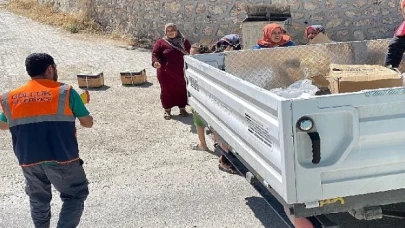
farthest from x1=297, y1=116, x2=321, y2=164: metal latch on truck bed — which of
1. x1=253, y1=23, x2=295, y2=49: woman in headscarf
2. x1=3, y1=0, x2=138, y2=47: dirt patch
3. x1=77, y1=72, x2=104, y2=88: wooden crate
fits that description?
x1=3, y1=0, x2=138, y2=47: dirt patch

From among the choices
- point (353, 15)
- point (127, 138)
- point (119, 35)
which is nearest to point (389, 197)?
point (127, 138)

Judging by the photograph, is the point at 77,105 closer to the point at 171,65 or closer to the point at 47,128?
the point at 47,128

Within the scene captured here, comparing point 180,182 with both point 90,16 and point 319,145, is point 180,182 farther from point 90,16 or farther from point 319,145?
point 90,16

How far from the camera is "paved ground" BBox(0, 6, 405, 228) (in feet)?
14.7

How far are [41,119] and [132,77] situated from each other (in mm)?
6057

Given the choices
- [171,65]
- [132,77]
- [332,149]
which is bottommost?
[132,77]

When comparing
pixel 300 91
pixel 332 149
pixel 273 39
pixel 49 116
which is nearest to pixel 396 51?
pixel 273 39

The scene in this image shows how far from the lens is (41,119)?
355 centimetres

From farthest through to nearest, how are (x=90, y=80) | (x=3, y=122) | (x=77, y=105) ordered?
1. (x=90, y=80)
2. (x=3, y=122)
3. (x=77, y=105)

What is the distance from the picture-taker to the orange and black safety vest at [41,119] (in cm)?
354

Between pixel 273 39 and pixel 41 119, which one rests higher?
pixel 273 39

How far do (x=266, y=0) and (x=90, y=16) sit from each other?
230 inches

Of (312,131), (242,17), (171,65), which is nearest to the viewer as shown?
(312,131)

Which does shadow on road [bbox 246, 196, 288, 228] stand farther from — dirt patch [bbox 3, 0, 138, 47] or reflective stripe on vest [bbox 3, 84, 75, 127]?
dirt patch [bbox 3, 0, 138, 47]
